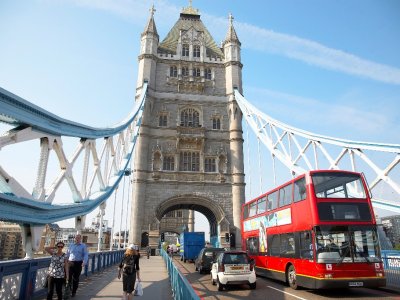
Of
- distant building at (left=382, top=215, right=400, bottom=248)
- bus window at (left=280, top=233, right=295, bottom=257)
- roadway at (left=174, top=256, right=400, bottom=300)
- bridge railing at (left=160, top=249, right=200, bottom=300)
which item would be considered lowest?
roadway at (left=174, top=256, right=400, bottom=300)

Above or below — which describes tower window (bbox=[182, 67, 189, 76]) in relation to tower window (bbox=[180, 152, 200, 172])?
above

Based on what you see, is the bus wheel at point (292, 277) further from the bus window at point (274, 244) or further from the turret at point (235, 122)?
the turret at point (235, 122)

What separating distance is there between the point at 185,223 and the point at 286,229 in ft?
195

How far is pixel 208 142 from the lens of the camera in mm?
34500

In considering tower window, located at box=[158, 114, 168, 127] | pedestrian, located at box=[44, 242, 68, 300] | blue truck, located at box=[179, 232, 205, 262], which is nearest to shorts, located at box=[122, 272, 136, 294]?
pedestrian, located at box=[44, 242, 68, 300]

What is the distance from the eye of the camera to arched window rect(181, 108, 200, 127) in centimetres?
3528

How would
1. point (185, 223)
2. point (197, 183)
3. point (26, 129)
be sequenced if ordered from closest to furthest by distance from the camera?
point (26, 129), point (197, 183), point (185, 223)

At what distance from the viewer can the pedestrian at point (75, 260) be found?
337 inches

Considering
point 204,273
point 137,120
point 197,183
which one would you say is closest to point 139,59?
point 137,120

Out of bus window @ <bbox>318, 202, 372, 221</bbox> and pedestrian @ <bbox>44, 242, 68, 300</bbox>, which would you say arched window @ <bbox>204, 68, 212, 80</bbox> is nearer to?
bus window @ <bbox>318, 202, 372, 221</bbox>

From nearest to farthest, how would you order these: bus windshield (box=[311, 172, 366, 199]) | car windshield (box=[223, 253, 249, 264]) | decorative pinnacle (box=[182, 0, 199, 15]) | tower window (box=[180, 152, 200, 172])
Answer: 1. bus windshield (box=[311, 172, 366, 199])
2. car windshield (box=[223, 253, 249, 264])
3. tower window (box=[180, 152, 200, 172])
4. decorative pinnacle (box=[182, 0, 199, 15])

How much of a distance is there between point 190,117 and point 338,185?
26.1 metres

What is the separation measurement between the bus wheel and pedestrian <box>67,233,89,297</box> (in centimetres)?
667

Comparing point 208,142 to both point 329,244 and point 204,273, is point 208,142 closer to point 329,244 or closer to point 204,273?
point 204,273
